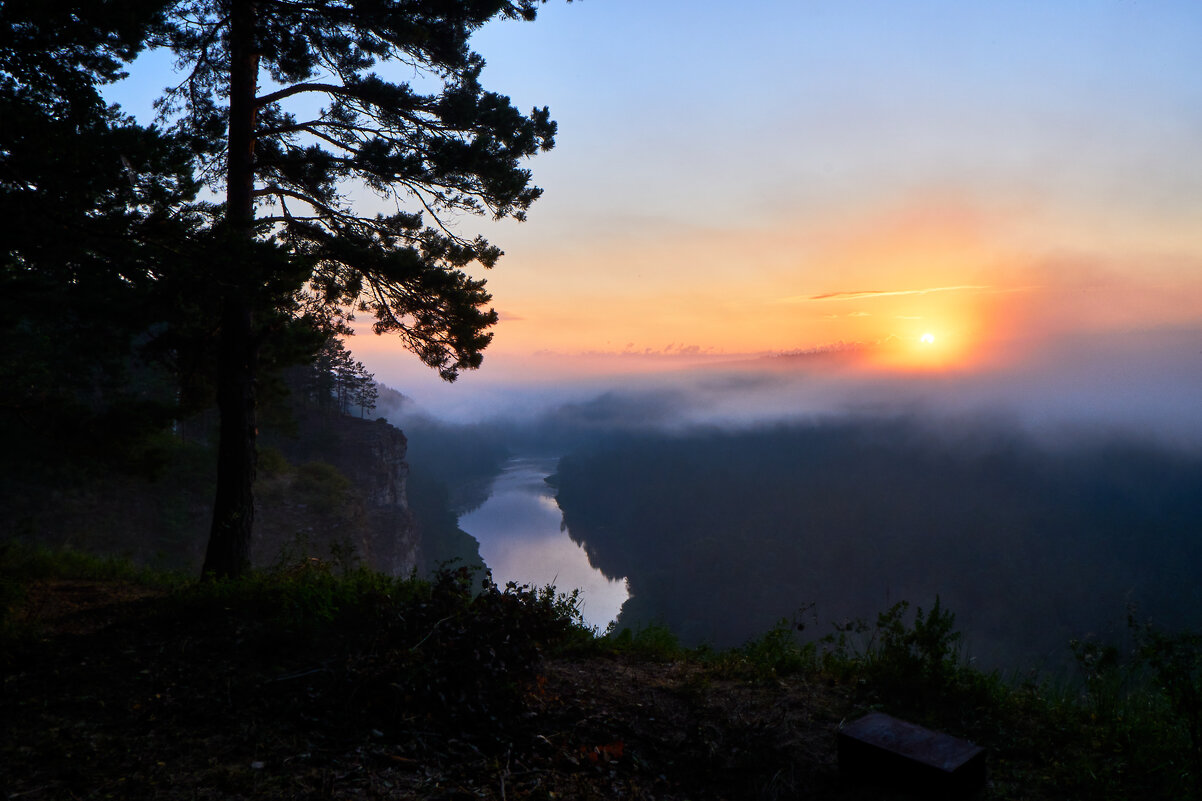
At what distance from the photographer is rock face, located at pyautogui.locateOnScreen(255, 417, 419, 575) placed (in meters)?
40.9

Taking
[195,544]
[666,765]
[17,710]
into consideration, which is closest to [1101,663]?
[666,765]

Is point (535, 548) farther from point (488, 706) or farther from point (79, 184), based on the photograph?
point (488, 706)

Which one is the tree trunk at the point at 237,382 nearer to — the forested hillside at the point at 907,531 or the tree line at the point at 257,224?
the tree line at the point at 257,224

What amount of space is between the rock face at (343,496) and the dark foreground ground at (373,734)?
2712 centimetres

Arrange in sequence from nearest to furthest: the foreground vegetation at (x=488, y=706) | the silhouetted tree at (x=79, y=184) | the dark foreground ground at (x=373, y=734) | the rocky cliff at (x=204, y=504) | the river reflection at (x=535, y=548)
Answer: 1. the dark foreground ground at (x=373, y=734)
2. the foreground vegetation at (x=488, y=706)
3. the silhouetted tree at (x=79, y=184)
4. the rocky cliff at (x=204, y=504)
5. the river reflection at (x=535, y=548)

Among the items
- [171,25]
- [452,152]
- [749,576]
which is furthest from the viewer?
[749,576]

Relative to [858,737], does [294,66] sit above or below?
above

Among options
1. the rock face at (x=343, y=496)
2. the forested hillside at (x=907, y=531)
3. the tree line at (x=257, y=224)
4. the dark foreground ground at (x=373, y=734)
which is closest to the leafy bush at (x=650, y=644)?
the dark foreground ground at (x=373, y=734)

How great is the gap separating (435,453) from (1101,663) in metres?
189

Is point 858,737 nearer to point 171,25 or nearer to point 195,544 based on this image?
point 171,25

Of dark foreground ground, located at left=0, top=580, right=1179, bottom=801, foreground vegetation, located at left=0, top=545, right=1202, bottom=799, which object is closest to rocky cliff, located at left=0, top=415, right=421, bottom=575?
foreground vegetation, located at left=0, top=545, right=1202, bottom=799

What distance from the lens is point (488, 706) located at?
Answer: 16.0 feet

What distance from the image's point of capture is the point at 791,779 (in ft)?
14.6

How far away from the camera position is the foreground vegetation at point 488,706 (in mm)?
4012
